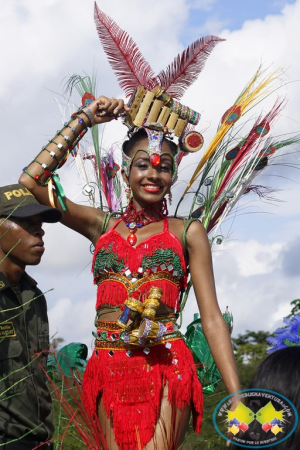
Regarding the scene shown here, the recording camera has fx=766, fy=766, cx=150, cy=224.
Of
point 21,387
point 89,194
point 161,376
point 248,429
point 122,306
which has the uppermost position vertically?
point 89,194

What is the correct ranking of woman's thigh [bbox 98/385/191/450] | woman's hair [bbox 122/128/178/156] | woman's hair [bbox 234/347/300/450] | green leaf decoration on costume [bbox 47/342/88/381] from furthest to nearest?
green leaf decoration on costume [bbox 47/342/88/381] < woman's hair [bbox 122/128/178/156] < woman's thigh [bbox 98/385/191/450] < woman's hair [bbox 234/347/300/450]

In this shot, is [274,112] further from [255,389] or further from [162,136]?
[255,389]

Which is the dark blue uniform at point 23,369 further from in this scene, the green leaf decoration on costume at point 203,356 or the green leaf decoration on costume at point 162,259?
the green leaf decoration on costume at point 203,356

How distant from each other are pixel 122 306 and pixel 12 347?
1.90 feet

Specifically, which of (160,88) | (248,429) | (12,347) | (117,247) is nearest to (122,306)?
(117,247)

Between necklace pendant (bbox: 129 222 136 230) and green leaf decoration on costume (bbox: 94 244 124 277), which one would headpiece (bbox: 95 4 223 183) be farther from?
green leaf decoration on costume (bbox: 94 244 124 277)

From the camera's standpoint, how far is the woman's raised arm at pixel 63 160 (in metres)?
3.80

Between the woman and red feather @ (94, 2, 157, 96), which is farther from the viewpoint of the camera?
red feather @ (94, 2, 157, 96)

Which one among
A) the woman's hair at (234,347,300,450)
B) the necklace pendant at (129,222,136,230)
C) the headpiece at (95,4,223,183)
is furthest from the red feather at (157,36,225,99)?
the woman's hair at (234,347,300,450)

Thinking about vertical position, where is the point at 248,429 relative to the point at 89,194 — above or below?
below

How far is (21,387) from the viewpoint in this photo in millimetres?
3240

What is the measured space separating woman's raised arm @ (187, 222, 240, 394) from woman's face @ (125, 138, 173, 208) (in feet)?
0.80

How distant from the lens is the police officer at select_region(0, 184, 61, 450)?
3188 mm

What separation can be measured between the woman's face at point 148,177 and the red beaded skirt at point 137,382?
2.18ft
